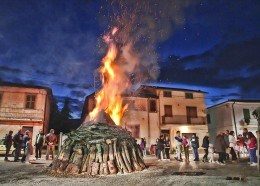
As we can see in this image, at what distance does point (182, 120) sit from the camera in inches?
1524

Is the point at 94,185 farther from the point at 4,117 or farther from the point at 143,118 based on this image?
the point at 143,118

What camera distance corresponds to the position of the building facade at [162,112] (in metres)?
36.2

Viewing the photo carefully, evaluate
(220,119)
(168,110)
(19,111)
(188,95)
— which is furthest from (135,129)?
(19,111)

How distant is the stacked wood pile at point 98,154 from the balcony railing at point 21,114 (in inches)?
764

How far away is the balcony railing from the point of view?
29.5 metres

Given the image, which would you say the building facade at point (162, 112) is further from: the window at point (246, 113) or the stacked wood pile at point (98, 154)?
the stacked wood pile at point (98, 154)

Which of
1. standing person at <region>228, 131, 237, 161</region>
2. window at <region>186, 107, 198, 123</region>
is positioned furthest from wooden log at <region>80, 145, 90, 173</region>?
window at <region>186, 107, 198, 123</region>

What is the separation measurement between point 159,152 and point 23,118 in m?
18.1

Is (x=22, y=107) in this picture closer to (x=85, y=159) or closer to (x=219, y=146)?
(x=85, y=159)

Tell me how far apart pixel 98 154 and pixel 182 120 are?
29.1 metres

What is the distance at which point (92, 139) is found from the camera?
1191cm

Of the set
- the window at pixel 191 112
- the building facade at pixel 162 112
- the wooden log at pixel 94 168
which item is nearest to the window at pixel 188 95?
the building facade at pixel 162 112

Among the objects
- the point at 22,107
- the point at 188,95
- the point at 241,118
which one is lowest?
the point at 241,118

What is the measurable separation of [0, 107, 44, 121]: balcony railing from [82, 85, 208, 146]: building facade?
7488mm
